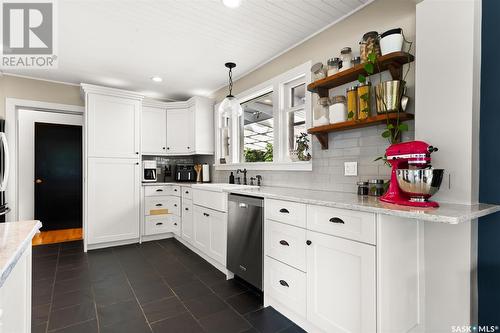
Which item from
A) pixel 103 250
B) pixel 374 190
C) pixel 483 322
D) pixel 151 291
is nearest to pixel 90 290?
pixel 151 291

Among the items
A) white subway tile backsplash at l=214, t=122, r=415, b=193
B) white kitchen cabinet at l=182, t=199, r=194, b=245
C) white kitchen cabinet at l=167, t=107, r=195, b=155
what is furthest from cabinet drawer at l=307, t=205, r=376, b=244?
white kitchen cabinet at l=167, t=107, r=195, b=155

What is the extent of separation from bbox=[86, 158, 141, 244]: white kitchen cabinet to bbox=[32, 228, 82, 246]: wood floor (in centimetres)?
95

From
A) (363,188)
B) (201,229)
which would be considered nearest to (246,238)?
(201,229)

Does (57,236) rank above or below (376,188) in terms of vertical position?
below

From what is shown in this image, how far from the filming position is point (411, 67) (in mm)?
1796

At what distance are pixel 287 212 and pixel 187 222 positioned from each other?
2.11 m

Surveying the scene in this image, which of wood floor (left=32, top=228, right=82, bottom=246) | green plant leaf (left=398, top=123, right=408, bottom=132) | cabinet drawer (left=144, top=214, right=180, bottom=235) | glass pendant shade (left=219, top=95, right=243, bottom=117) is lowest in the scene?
wood floor (left=32, top=228, right=82, bottom=246)

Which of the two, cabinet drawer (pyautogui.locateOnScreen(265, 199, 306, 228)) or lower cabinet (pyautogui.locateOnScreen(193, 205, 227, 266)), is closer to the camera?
cabinet drawer (pyautogui.locateOnScreen(265, 199, 306, 228))

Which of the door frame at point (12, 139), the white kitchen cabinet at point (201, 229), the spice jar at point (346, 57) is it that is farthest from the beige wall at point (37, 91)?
the spice jar at point (346, 57)

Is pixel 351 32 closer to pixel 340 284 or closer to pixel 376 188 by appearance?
pixel 376 188

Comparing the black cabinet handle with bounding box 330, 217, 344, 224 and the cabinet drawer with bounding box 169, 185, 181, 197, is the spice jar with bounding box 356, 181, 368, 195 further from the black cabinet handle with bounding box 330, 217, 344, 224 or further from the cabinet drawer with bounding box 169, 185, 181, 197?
the cabinet drawer with bounding box 169, 185, 181, 197

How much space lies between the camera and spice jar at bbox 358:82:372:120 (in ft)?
6.35

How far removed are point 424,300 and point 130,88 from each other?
15.1ft

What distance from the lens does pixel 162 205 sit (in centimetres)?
417
